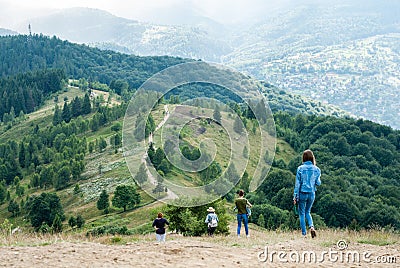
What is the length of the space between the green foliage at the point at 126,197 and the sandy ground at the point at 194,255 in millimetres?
46046

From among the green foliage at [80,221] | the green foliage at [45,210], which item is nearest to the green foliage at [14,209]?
the green foliage at [45,210]

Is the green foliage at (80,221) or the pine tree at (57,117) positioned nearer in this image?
the green foliage at (80,221)

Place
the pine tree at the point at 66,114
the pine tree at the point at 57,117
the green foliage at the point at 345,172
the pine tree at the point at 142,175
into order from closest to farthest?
the pine tree at the point at 142,175 → the green foliage at the point at 345,172 → the pine tree at the point at 57,117 → the pine tree at the point at 66,114

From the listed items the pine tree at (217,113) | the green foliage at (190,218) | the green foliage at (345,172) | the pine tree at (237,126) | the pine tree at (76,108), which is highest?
the pine tree at (217,113)

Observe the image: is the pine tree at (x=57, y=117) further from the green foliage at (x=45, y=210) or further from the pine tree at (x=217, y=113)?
the pine tree at (x=217, y=113)

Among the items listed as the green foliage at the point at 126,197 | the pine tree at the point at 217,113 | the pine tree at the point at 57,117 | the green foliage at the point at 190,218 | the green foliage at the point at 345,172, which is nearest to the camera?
the pine tree at the point at 217,113

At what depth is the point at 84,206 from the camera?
69.2 meters

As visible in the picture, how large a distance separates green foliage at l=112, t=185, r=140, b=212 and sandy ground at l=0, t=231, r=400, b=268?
4605 cm

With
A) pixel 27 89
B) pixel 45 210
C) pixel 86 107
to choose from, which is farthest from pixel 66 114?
pixel 45 210

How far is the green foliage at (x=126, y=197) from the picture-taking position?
58188 millimetres

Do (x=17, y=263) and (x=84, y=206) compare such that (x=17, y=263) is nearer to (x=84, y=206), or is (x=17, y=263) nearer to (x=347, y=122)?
(x=84, y=206)

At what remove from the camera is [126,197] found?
58.6m

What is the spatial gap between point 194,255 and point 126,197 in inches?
1916

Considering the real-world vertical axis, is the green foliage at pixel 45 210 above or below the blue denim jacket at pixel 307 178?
below
